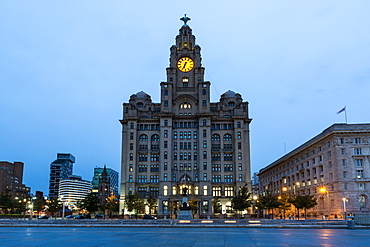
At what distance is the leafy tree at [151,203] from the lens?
4001 inches

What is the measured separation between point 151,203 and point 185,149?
65.4 ft

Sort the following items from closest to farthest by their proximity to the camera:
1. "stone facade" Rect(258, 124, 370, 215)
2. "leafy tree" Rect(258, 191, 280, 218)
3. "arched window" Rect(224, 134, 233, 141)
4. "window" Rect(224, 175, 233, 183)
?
"stone facade" Rect(258, 124, 370, 215)
"leafy tree" Rect(258, 191, 280, 218)
"window" Rect(224, 175, 233, 183)
"arched window" Rect(224, 134, 233, 141)

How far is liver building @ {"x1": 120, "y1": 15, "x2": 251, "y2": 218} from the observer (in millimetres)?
106688

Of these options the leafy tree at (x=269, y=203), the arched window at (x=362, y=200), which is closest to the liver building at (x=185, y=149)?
the leafy tree at (x=269, y=203)

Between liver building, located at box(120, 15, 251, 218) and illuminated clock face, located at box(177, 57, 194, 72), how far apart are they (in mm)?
3602

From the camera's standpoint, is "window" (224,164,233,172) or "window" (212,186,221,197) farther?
"window" (224,164,233,172)

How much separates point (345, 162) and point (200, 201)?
42055 millimetres

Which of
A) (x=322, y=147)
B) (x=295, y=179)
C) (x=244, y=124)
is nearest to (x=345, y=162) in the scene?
(x=322, y=147)

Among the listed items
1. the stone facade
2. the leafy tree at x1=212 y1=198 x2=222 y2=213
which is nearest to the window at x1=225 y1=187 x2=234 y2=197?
the leafy tree at x1=212 y1=198 x2=222 y2=213

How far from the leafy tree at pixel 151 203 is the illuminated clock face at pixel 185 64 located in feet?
142

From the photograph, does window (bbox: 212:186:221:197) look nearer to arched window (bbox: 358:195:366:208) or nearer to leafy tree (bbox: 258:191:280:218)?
leafy tree (bbox: 258:191:280:218)

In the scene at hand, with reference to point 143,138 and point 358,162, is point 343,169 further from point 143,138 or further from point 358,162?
point 143,138

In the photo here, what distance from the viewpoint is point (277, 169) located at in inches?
5246

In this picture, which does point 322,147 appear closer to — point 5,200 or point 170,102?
point 170,102
